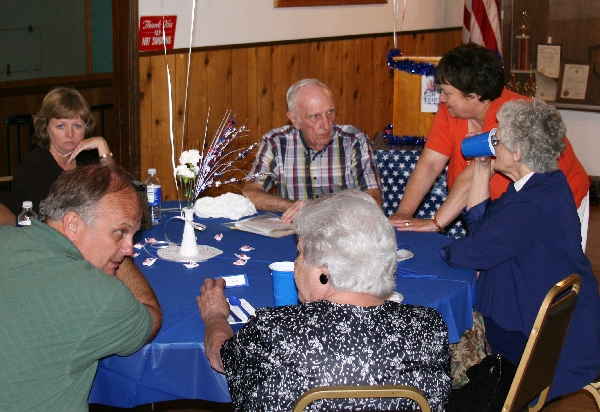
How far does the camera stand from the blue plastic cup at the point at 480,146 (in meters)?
2.97

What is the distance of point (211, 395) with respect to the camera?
85.9 inches

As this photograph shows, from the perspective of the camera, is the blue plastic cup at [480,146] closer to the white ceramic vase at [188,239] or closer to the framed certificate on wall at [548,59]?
the white ceramic vase at [188,239]

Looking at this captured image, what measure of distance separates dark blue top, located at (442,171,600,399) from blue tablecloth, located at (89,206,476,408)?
0.12m

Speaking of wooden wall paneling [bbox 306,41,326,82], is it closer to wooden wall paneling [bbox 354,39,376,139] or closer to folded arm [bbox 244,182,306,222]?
wooden wall paneling [bbox 354,39,376,139]

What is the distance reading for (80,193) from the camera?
1957 mm

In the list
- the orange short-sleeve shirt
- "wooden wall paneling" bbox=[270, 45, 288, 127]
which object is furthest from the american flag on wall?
the orange short-sleeve shirt

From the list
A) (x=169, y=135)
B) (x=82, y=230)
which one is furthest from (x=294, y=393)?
(x=169, y=135)

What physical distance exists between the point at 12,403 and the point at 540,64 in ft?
22.5

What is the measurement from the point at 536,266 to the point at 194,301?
112 cm

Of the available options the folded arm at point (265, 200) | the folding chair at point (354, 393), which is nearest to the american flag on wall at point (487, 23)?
the folded arm at point (265, 200)

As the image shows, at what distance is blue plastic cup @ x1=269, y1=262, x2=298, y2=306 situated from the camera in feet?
7.67

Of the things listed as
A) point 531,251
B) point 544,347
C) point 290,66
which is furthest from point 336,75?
point 544,347

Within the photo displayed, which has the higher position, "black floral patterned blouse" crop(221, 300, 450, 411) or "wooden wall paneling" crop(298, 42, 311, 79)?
"wooden wall paneling" crop(298, 42, 311, 79)

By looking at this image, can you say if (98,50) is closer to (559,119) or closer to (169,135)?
(169,135)
